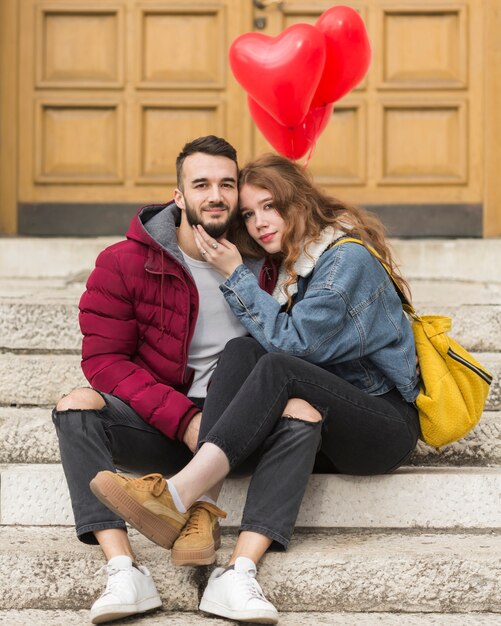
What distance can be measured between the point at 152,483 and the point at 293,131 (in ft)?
5.21

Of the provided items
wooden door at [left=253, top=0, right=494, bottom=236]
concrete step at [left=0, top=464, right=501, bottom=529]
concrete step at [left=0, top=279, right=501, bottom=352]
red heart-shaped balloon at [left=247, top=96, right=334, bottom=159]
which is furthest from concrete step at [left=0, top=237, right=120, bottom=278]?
concrete step at [left=0, top=464, right=501, bottom=529]

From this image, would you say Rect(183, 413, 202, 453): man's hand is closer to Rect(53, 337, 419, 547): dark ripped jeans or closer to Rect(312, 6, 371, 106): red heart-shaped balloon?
Rect(53, 337, 419, 547): dark ripped jeans

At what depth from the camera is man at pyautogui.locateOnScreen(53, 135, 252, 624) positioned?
2.51 metres

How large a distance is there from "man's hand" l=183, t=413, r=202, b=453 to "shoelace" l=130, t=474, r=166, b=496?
10.3 inches

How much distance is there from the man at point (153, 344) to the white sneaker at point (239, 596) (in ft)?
0.35

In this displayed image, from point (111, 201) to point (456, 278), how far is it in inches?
67.0

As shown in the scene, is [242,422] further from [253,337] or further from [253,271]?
[253,271]

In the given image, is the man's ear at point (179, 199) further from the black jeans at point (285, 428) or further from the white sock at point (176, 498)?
the white sock at point (176, 498)

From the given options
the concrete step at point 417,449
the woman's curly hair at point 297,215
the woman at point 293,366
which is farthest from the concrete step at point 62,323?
the woman at point 293,366

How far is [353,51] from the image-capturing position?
3.44m

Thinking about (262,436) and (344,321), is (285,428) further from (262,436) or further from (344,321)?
(344,321)

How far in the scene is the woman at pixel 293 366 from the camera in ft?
8.02

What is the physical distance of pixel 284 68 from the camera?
323 cm

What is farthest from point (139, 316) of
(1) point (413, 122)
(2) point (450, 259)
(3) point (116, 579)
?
(1) point (413, 122)
